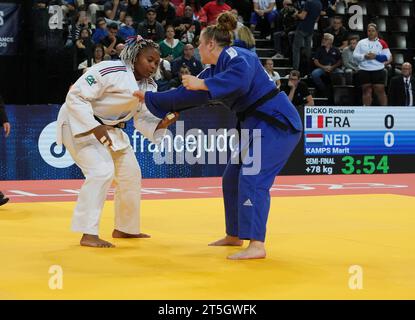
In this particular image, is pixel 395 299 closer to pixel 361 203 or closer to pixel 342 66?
pixel 361 203

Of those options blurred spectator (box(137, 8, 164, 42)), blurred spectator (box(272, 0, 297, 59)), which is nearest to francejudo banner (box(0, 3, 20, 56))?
blurred spectator (box(137, 8, 164, 42))

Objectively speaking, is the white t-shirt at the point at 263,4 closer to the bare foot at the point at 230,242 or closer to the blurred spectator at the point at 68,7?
the blurred spectator at the point at 68,7

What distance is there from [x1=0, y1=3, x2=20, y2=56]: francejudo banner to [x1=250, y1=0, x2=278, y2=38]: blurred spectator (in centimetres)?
541

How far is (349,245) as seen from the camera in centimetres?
629

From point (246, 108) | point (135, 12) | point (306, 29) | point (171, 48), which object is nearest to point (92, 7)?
point (135, 12)

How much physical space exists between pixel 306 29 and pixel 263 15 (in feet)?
4.38

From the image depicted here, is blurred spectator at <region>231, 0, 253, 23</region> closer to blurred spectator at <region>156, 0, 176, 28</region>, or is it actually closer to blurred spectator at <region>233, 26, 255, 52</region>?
blurred spectator at <region>156, 0, 176, 28</region>

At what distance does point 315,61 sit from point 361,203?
23.7ft

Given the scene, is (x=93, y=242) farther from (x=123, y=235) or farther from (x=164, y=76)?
(x=164, y=76)

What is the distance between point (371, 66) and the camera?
16.1m

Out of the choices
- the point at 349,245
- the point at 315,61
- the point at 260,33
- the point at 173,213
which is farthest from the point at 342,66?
the point at 349,245

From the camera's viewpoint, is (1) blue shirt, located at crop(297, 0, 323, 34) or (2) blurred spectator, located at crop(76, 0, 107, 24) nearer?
(2) blurred spectator, located at crop(76, 0, 107, 24)

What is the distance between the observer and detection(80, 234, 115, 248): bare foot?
240 inches

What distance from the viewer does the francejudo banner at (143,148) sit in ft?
40.5
